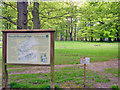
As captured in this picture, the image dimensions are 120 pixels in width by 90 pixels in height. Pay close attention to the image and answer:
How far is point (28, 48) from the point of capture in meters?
3.14

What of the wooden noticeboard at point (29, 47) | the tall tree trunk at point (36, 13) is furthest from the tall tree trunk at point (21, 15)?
the wooden noticeboard at point (29, 47)

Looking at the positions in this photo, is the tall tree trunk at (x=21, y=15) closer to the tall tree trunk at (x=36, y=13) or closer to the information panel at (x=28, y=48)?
the tall tree trunk at (x=36, y=13)

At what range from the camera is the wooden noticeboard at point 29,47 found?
3.05 m

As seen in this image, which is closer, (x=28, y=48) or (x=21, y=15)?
(x=28, y=48)

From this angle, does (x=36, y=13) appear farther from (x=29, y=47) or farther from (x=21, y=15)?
(x=29, y=47)

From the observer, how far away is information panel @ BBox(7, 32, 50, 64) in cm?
307

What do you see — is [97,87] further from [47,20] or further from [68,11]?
[47,20]

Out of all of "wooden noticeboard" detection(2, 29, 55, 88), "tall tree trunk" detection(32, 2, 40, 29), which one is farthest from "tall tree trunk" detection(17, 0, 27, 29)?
"wooden noticeboard" detection(2, 29, 55, 88)

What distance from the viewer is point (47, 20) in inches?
304

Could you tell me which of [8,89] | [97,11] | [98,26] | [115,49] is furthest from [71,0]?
[115,49]

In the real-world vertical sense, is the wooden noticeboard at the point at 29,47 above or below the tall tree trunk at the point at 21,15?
below

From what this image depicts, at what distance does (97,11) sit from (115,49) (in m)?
6.30

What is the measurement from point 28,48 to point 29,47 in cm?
4

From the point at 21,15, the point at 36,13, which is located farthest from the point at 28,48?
the point at 36,13
